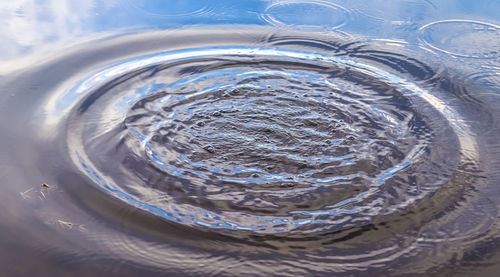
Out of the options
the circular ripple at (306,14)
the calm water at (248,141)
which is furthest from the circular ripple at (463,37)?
the circular ripple at (306,14)

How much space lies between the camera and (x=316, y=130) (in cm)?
173

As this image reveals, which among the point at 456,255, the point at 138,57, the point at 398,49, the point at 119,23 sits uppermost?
the point at 119,23

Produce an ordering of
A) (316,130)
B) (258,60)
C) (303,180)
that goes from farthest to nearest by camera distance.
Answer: (258,60), (316,130), (303,180)

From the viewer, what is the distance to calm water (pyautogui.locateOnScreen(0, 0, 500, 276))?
118cm

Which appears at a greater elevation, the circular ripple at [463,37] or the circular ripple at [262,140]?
the circular ripple at [463,37]

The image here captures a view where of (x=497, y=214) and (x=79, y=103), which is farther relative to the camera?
(x=79, y=103)

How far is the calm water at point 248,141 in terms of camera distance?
1.18 metres

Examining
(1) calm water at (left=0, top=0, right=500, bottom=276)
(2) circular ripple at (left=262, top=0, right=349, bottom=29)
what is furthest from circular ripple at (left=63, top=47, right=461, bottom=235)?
(2) circular ripple at (left=262, top=0, right=349, bottom=29)

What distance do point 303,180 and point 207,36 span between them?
1.30 metres

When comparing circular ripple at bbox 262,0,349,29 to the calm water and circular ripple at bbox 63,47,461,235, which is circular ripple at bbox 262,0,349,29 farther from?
circular ripple at bbox 63,47,461,235

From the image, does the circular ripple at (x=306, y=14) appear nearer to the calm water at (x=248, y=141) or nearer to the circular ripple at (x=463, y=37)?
the calm water at (x=248, y=141)

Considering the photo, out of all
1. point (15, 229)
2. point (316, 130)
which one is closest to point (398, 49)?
point (316, 130)

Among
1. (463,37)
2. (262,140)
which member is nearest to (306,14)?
(463,37)

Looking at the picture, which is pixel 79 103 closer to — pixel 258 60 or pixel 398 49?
pixel 258 60
